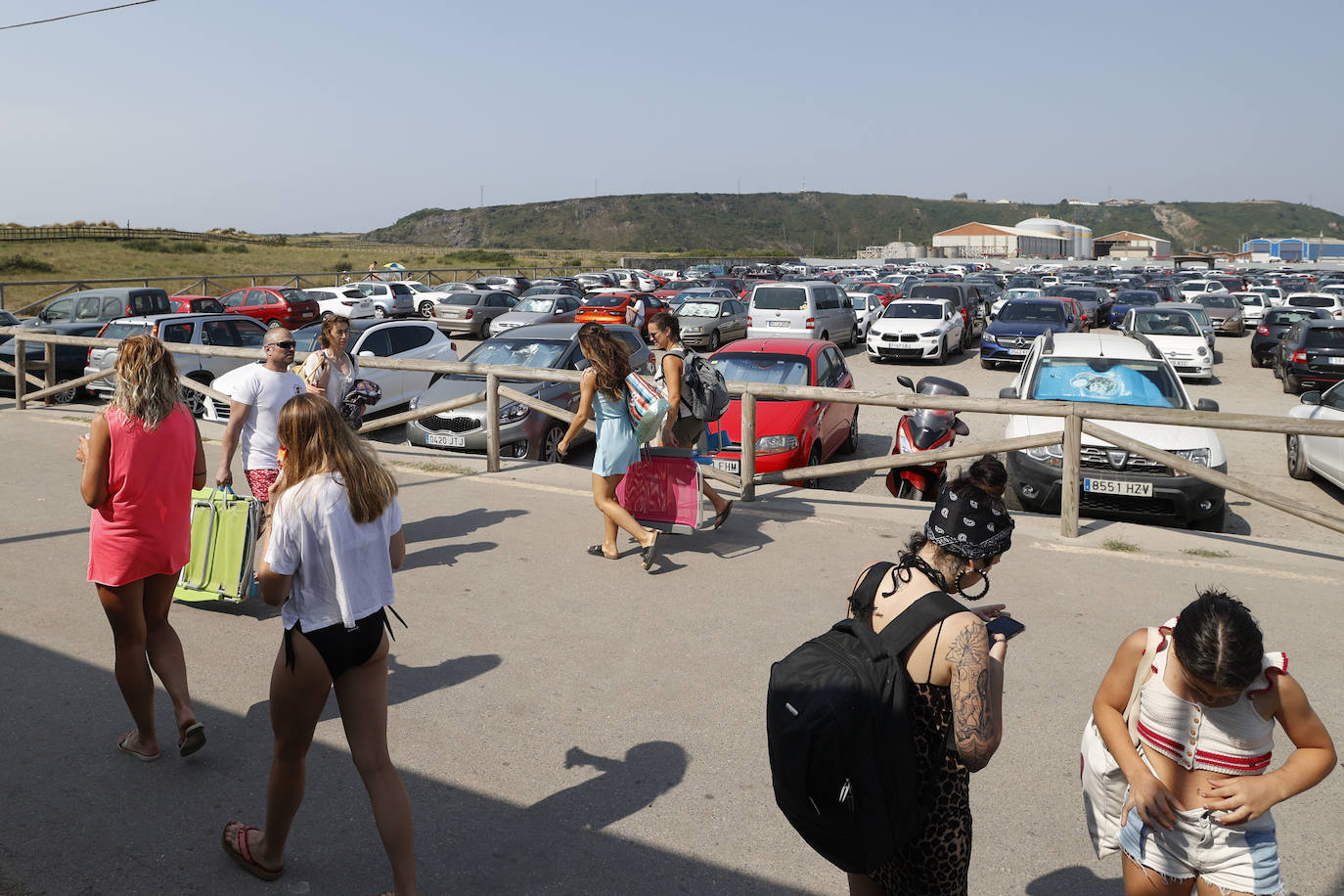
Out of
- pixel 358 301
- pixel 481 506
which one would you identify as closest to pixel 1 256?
pixel 358 301

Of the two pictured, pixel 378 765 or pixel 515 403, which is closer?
pixel 378 765

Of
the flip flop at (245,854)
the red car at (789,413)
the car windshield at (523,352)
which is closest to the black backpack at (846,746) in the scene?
the flip flop at (245,854)

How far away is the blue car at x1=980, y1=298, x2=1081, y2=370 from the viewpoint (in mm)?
Answer: 24859

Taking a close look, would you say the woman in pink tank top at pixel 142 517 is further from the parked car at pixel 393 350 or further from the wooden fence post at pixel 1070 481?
the parked car at pixel 393 350

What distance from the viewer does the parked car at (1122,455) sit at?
9102 mm

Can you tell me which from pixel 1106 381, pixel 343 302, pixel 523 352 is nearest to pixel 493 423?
pixel 523 352

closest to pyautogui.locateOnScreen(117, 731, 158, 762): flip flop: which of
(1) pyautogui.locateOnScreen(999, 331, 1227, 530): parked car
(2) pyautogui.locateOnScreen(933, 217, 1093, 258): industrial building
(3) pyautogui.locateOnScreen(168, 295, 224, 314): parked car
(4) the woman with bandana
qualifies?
(4) the woman with bandana

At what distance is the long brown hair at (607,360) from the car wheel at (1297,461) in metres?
9.47

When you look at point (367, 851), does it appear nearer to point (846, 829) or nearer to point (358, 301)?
point (846, 829)

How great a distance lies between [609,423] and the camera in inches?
279

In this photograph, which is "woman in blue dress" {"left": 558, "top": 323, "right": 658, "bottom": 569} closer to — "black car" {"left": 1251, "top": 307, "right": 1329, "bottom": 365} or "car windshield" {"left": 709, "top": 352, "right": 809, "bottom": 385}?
"car windshield" {"left": 709, "top": 352, "right": 809, "bottom": 385}

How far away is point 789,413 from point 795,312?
16.6m

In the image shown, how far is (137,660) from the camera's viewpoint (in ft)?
14.0

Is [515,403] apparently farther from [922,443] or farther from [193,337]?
[193,337]
